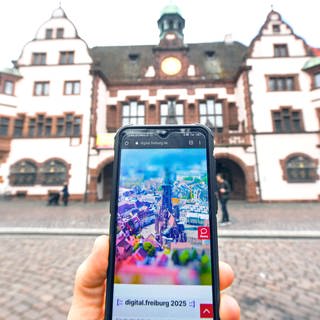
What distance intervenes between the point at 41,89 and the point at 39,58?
310cm

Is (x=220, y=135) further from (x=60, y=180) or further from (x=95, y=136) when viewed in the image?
(x=60, y=180)

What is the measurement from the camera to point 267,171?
Answer: 1575cm

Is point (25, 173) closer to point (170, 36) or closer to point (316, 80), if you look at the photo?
point (170, 36)

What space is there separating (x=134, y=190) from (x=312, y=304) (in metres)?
3.29

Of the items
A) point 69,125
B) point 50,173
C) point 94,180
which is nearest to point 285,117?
point 94,180

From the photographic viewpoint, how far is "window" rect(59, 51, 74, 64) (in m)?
18.8

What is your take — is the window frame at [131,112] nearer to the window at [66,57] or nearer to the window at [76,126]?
the window at [76,126]

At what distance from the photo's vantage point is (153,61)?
2156cm

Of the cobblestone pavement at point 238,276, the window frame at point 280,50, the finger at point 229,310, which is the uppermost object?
the window frame at point 280,50

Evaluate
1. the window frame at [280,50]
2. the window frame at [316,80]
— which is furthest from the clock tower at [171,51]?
the window frame at [316,80]

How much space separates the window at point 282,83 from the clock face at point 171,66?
8.21 m

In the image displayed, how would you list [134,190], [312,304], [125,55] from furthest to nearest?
[125,55] → [312,304] → [134,190]

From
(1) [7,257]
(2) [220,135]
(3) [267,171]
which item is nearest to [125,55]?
(2) [220,135]

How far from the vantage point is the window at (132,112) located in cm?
1948
